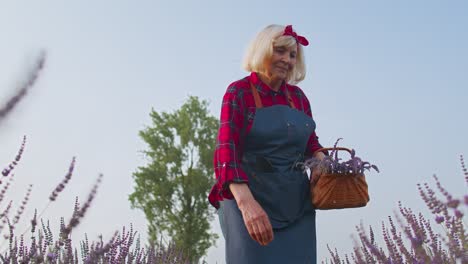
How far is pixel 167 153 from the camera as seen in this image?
64.2ft

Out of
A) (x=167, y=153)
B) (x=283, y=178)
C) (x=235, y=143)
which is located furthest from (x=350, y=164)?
(x=167, y=153)

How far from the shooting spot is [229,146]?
8.90 ft

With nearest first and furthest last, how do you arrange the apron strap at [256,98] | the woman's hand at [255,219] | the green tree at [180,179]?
the woman's hand at [255,219]
the apron strap at [256,98]
the green tree at [180,179]

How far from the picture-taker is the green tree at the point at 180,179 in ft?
60.1

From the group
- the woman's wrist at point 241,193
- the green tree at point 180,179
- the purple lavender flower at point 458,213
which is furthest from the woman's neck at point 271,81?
the green tree at point 180,179

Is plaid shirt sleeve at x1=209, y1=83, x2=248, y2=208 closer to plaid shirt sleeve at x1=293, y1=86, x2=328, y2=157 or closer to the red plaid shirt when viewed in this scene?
the red plaid shirt

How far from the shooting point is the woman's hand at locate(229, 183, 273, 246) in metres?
2.50

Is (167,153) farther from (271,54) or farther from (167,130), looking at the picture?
Answer: (271,54)

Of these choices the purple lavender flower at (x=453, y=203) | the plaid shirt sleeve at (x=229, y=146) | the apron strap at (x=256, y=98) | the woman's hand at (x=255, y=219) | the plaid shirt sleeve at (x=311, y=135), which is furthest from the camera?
the plaid shirt sleeve at (x=311, y=135)

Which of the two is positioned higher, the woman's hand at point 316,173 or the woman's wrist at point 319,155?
the woman's wrist at point 319,155

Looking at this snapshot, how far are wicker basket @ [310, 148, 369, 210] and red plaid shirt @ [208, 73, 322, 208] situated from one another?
35 cm

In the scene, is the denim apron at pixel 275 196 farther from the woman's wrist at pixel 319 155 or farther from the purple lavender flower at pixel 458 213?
the purple lavender flower at pixel 458 213

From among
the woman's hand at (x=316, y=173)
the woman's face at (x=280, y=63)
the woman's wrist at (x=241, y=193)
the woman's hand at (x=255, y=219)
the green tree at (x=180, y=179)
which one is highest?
the green tree at (x=180, y=179)

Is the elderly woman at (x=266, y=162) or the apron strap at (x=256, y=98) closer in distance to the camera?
the elderly woman at (x=266, y=162)
